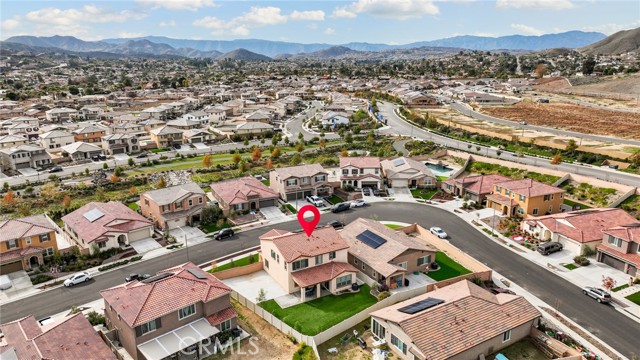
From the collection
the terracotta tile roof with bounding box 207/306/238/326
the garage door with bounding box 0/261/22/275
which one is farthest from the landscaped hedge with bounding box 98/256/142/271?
the terracotta tile roof with bounding box 207/306/238/326

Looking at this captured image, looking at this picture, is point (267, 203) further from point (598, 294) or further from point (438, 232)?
point (598, 294)

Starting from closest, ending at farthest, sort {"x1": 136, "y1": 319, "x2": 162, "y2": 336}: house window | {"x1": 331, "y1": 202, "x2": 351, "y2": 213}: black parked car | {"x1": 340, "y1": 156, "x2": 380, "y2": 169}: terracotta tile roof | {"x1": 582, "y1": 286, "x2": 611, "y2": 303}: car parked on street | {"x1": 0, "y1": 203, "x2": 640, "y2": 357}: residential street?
{"x1": 136, "y1": 319, "x2": 162, "y2": 336}: house window → {"x1": 0, "y1": 203, "x2": 640, "y2": 357}: residential street → {"x1": 582, "y1": 286, "x2": 611, "y2": 303}: car parked on street → {"x1": 331, "y1": 202, "x2": 351, "y2": 213}: black parked car → {"x1": 340, "y1": 156, "x2": 380, "y2": 169}: terracotta tile roof

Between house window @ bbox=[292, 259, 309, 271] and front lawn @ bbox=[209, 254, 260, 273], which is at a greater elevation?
house window @ bbox=[292, 259, 309, 271]

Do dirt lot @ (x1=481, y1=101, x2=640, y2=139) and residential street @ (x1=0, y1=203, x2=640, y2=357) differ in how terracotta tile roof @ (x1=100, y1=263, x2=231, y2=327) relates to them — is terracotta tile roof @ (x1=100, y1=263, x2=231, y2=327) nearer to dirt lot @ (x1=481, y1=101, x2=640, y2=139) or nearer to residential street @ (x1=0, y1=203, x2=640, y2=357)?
residential street @ (x1=0, y1=203, x2=640, y2=357)

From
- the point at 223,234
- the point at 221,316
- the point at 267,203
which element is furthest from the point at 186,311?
the point at 267,203

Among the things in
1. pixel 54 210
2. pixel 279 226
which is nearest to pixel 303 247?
pixel 279 226

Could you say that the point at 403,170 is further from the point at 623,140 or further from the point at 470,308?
the point at 623,140

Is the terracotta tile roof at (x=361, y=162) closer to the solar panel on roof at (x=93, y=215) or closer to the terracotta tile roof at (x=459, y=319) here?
the terracotta tile roof at (x=459, y=319)
